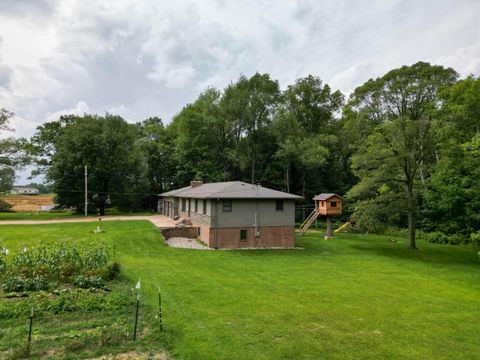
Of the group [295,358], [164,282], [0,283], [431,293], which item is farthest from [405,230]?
[0,283]

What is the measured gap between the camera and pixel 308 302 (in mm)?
10539

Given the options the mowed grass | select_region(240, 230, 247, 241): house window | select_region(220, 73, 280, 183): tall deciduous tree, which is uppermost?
select_region(220, 73, 280, 183): tall deciduous tree

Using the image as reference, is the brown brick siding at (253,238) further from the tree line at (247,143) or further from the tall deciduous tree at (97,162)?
the tall deciduous tree at (97,162)

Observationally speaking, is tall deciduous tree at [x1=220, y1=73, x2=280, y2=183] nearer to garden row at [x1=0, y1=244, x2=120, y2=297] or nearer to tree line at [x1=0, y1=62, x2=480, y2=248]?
tree line at [x1=0, y1=62, x2=480, y2=248]

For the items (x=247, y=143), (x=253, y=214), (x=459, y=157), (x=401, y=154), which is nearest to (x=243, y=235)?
(x=253, y=214)

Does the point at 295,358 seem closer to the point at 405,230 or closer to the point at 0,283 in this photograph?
the point at 0,283

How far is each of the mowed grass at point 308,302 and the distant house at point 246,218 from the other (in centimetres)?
211

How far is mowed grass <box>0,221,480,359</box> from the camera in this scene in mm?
7254

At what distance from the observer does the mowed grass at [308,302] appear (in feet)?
23.8

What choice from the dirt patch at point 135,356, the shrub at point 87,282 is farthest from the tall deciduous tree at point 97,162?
the dirt patch at point 135,356

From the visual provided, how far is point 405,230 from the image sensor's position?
34781mm

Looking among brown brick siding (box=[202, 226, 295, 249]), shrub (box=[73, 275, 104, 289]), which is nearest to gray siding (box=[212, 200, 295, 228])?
brown brick siding (box=[202, 226, 295, 249])

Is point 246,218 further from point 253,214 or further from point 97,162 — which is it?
point 97,162

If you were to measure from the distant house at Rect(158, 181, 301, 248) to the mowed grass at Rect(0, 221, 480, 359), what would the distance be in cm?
211
